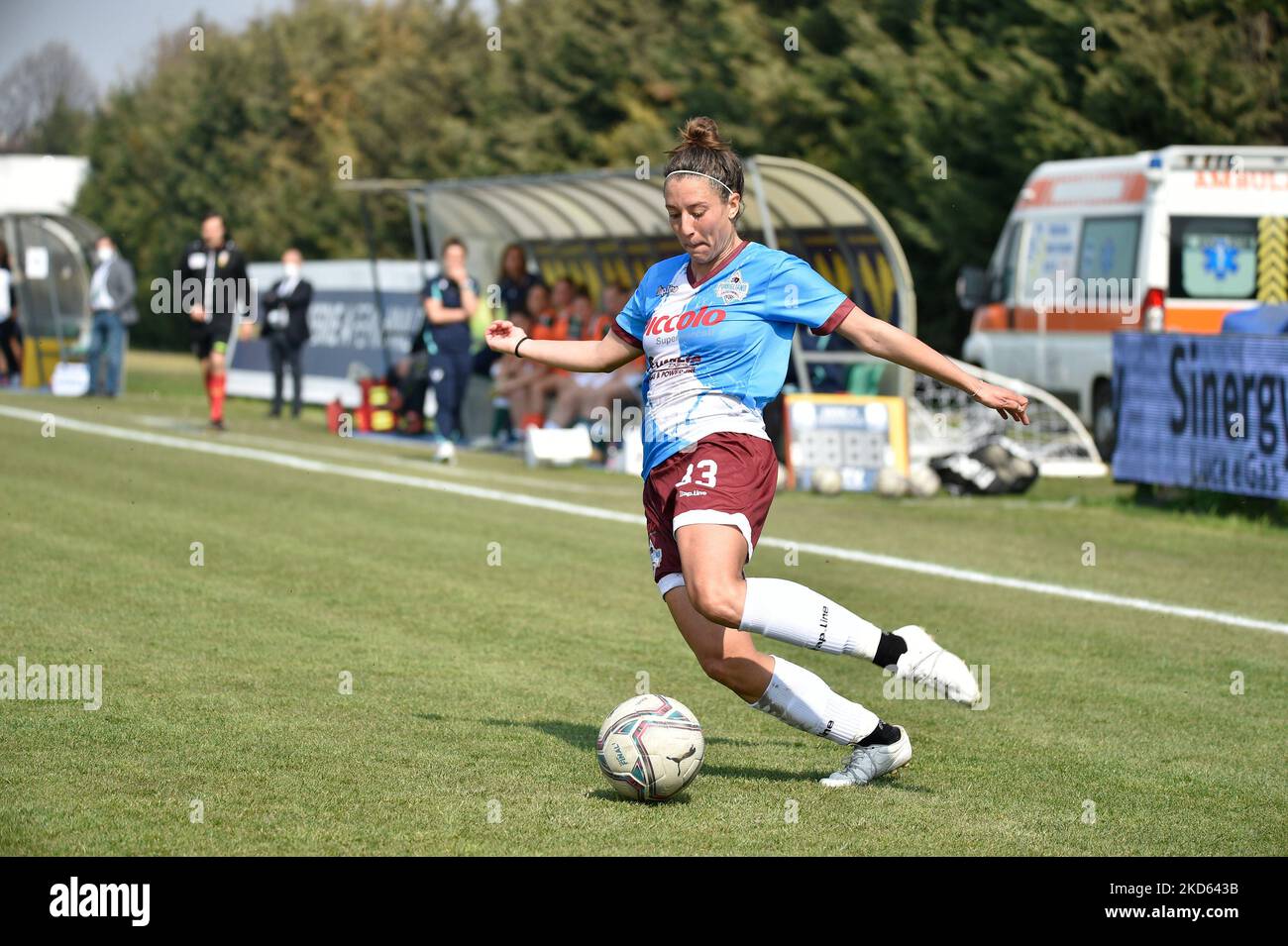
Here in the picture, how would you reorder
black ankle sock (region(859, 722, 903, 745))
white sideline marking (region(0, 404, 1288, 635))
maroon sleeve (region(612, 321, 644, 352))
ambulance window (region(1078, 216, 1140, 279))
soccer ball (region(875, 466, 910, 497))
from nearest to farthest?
1. black ankle sock (region(859, 722, 903, 745))
2. maroon sleeve (region(612, 321, 644, 352))
3. white sideline marking (region(0, 404, 1288, 635))
4. soccer ball (region(875, 466, 910, 497))
5. ambulance window (region(1078, 216, 1140, 279))

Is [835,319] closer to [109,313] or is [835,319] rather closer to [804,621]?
[804,621]

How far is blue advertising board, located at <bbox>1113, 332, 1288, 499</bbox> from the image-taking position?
1373 cm

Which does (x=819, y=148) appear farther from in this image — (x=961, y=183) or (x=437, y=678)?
(x=437, y=678)

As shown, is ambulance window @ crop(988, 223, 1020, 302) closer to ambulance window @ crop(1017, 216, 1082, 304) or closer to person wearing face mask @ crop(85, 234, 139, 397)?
ambulance window @ crop(1017, 216, 1082, 304)

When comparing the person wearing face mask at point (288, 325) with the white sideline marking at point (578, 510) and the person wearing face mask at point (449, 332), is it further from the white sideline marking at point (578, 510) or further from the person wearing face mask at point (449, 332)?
the person wearing face mask at point (449, 332)

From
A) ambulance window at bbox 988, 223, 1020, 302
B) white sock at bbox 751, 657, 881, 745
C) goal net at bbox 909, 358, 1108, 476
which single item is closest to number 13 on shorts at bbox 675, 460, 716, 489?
white sock at bbox 751, 657, 881, 745

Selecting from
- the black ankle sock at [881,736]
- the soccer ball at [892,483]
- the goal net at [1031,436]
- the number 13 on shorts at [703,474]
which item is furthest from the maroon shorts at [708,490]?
the goal net at [1031,436]

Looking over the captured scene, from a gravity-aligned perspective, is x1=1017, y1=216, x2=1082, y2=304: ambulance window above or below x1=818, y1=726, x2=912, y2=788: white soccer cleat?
above

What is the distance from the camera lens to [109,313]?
84.1 feet

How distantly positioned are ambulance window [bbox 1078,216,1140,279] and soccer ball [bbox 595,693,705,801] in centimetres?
1433
